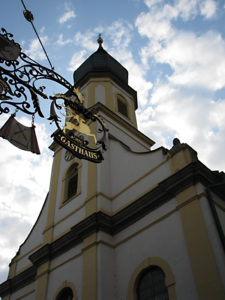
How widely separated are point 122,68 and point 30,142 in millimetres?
17672

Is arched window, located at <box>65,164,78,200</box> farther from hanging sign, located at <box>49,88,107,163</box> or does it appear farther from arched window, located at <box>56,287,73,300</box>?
hanging sign, located at <box>49,88,107,163</box>

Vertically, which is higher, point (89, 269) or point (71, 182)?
point (71, 182)

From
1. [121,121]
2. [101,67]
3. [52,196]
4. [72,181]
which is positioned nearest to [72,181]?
[72,181]

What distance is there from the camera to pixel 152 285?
33.1 ft

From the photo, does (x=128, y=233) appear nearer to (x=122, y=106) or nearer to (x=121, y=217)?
(x=121, y=217)

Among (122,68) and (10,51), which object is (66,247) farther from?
(122,68)

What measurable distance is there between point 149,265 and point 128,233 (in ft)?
5.43

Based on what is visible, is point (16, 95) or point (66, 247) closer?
point (16, 95)

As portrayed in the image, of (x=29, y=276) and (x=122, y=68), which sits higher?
(x=122, y=68)

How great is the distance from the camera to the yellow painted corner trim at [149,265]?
9.34 meters

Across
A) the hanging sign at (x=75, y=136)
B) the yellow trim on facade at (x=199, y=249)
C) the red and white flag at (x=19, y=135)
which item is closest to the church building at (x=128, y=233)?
the yellow trim on facade at (x=199, y=249)

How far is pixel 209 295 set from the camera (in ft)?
27.0

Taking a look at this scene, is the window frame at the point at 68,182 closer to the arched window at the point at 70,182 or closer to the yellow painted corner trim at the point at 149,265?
the arched window at the point at 70,182

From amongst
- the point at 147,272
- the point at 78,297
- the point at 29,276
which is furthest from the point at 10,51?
the point at 29,276
